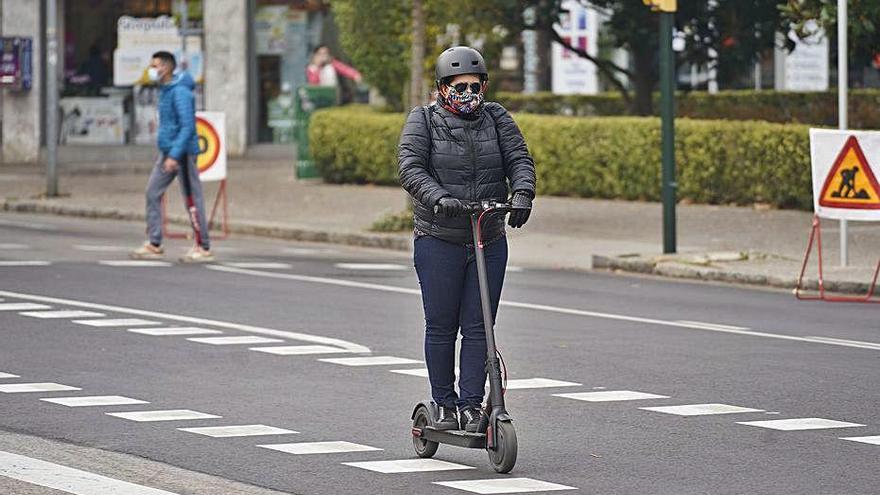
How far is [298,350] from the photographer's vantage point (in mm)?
13023

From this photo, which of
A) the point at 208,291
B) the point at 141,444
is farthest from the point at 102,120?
the point at 141,444

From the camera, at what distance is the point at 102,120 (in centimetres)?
3531

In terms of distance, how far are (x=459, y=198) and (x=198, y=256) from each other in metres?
10.5

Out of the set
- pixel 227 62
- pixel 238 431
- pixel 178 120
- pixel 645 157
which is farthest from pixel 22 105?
pixel 238 431

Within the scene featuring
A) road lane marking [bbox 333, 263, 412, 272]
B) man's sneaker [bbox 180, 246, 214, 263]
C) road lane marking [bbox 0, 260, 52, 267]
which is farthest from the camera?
man's sneaker [bbox 180, 246, 214, 263]

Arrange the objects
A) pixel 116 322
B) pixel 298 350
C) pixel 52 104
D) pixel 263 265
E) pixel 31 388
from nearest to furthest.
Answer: pixel 31 388
pixel 298 350
pixel 116 322
pixel 263 265
pixel 52 104

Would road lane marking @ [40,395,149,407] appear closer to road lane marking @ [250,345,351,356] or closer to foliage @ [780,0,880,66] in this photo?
road lane marking @ [250,345,351,356]

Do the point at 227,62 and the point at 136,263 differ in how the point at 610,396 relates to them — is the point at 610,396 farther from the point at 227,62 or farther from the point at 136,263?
the point at 227,62

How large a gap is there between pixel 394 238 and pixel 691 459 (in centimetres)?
1291

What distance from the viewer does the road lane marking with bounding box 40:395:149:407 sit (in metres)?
10.7

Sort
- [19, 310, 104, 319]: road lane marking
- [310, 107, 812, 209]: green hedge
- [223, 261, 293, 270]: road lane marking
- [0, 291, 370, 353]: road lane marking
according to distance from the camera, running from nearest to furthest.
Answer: [0, 291, 370, 353]: road lane marking → [19, 310, 104, 319]: road lane marking → [223, 261, 293, 270]: road lane marking → [310, 107, 812, 209]: green hedge

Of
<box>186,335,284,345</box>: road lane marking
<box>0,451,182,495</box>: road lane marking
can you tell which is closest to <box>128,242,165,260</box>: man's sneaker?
<box>186,335,284,345</box>: road lane marking

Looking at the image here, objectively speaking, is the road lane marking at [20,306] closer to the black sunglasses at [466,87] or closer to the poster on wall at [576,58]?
the black sunglasses at [466,87]

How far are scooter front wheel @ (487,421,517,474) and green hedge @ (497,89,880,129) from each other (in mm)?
18191
